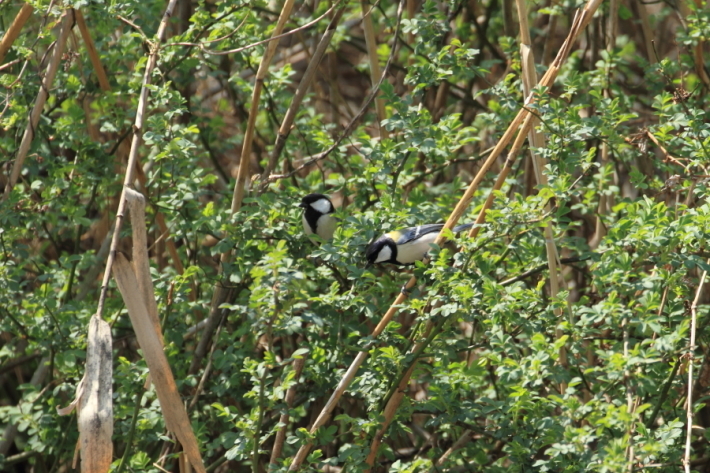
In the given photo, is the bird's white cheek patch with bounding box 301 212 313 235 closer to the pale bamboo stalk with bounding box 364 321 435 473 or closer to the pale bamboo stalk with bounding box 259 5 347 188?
the pale bamboo stalk with bounding box 259 5 347 188

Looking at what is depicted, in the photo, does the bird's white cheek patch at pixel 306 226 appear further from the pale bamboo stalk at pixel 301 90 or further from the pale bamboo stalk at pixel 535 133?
the pale bamboo stalk at pixel 535 133

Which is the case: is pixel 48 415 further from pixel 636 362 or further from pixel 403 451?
pixel 636 362

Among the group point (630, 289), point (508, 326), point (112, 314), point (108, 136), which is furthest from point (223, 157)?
point (630, 289)

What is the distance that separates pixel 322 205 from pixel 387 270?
0.37m

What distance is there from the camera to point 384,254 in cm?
300

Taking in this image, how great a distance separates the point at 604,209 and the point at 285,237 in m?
1.36

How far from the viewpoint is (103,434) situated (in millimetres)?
1755

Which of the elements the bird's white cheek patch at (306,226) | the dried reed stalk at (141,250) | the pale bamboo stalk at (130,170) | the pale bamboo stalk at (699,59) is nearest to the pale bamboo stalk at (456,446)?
the bird's white cheek patch at (306,226)

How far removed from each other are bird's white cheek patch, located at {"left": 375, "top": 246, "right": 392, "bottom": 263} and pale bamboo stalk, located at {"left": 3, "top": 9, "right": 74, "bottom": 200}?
1.24 m

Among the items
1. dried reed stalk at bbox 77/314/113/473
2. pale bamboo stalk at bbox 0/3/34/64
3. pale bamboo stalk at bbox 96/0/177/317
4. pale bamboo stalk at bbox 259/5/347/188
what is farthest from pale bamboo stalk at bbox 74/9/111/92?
dried reed stalk at bbox 77/314/113/473

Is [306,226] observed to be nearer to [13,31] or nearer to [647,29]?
[13,31]

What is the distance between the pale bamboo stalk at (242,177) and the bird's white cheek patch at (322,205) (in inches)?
15.0

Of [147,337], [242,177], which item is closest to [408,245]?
[242,177]

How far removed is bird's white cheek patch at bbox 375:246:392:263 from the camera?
9.73 feet
